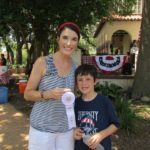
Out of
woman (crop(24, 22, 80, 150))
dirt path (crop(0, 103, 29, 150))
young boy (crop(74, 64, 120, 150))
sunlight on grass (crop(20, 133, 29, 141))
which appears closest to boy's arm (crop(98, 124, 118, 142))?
young boy (crop(74, 64, 120, 150))

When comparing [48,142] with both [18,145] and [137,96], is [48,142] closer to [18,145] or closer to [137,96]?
[18,145]

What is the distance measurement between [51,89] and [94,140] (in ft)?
1.72

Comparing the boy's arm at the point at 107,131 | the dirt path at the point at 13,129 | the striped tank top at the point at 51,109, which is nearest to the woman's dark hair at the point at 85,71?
the striped tank top at the point at 51,109

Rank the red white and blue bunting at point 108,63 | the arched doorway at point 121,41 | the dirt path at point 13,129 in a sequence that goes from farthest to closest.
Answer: the arched doorway at point 121,41
the red white and blue bunting at point 108,63
the dirt path at point 13,129

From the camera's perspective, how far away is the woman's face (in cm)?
337

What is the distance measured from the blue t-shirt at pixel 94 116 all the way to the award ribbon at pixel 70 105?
11 centimetres

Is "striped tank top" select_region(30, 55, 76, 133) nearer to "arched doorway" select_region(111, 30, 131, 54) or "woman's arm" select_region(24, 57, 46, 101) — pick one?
"woman's arm" select_region(24, 57, 46, 101)

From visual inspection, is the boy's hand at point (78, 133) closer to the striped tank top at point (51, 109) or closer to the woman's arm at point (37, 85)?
the striped tank top at point (51, 109)

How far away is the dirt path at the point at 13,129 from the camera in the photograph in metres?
7.57

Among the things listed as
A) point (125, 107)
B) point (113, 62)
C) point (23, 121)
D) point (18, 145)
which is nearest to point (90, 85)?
point (18, 145)

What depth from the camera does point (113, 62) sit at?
1528 cm

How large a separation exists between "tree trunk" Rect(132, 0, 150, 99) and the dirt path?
3.59m

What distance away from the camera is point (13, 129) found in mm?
8805

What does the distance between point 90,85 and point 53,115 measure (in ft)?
1.26
